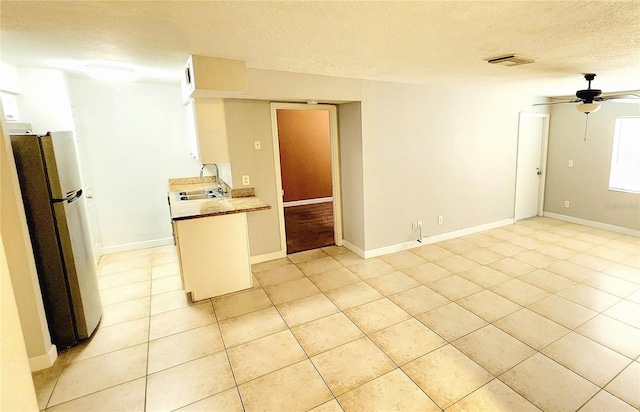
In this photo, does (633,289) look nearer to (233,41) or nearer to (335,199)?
(335,199)

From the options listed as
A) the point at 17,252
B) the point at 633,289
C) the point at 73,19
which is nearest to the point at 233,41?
the point at 73,19

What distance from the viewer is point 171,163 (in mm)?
4777

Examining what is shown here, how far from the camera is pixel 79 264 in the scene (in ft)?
8.61

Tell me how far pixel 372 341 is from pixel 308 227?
11.2 ft

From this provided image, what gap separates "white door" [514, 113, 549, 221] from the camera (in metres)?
5.58

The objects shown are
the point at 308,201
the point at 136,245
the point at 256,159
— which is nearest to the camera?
the point at 256,159

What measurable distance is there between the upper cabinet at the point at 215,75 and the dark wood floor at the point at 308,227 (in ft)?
8.25

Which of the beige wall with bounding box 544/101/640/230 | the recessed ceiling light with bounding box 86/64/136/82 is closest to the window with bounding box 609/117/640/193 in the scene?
the beige wall with bounding box 544/101/640/230

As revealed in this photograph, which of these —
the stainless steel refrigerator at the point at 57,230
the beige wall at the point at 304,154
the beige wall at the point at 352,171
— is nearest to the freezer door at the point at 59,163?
the stainless steel refrigerator at the point at 57,230

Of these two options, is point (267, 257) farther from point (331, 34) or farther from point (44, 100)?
point (44, 100)

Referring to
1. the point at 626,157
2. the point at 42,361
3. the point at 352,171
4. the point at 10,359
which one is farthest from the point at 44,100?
the point at 626,157

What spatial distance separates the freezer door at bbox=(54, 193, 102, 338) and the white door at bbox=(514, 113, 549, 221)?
6.34m

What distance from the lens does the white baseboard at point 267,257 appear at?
4.22 meters

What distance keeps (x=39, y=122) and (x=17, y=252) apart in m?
2.10
